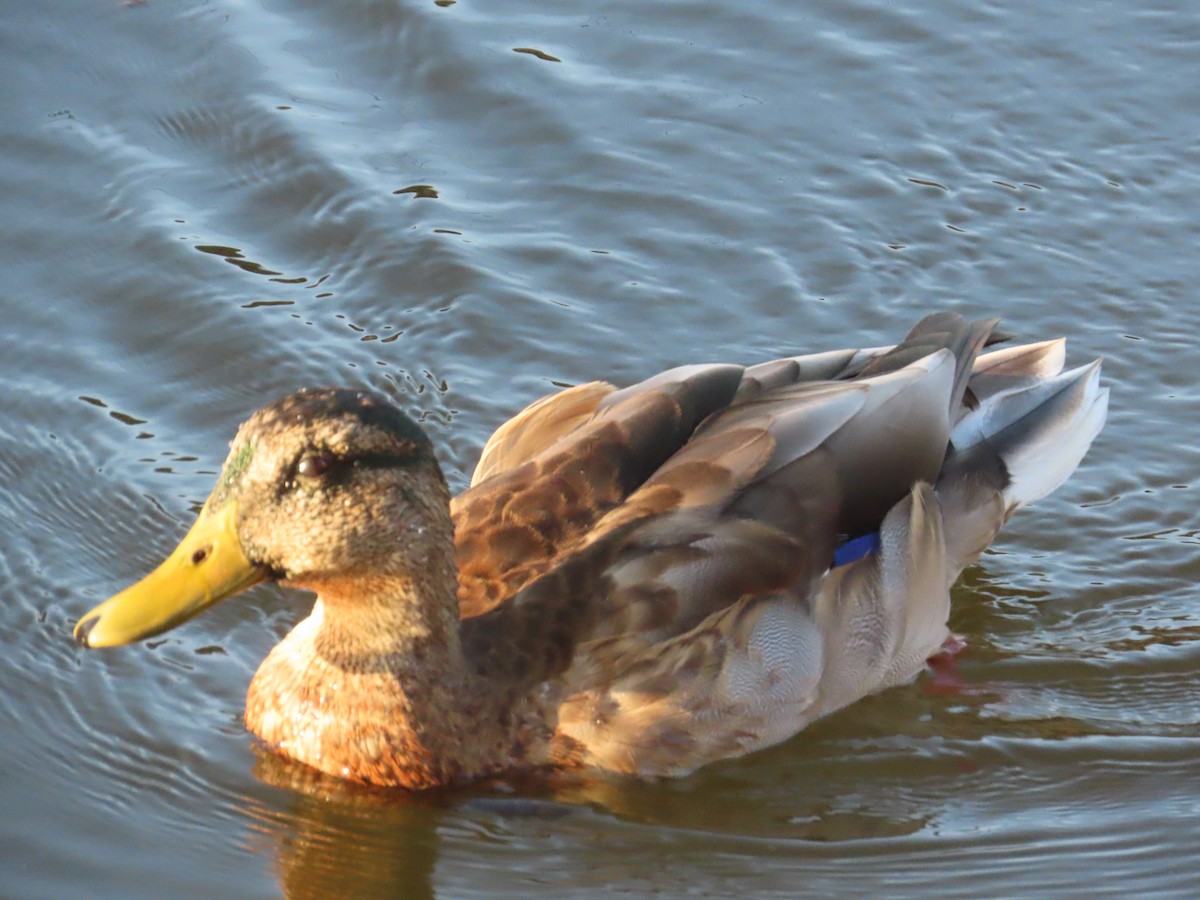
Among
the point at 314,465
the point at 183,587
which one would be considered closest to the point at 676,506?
the point at 314,465

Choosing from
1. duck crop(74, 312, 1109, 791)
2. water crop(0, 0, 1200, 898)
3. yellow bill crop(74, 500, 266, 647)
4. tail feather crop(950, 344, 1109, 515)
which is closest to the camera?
yellow bill crop(74, 500, 266, 647)

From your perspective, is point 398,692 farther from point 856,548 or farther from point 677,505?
point 856,548

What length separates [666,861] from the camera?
611 centimetres

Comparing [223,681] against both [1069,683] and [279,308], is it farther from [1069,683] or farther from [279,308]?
[1069,683]

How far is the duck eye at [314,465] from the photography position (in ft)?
19.4

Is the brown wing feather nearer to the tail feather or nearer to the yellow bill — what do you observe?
the tail feather

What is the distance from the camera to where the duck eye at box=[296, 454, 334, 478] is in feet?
19.4

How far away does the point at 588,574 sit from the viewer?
638cm

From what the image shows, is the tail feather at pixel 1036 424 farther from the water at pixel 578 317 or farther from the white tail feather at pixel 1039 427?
the water at pixel 578 317

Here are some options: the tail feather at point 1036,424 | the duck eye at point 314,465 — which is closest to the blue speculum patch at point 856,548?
the tail feather at point 1036,424

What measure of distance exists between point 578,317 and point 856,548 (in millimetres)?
2568

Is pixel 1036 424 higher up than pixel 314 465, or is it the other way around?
pixel 314 465

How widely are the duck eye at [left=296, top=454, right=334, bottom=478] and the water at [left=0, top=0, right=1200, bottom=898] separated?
114 cm

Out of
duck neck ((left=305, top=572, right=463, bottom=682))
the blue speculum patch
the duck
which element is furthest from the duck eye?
the blue speculum patch
